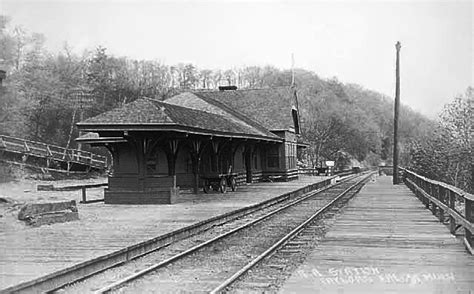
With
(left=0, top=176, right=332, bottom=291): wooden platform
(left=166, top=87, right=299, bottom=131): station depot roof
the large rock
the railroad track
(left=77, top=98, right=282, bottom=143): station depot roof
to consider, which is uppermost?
(left=166, top=87, right=299, bottom=131): station depot roof

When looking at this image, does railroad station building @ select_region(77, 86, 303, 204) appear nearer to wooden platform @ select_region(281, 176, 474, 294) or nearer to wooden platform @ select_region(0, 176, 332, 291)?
wooden platform @ select_region(0, 176, 332, 291)

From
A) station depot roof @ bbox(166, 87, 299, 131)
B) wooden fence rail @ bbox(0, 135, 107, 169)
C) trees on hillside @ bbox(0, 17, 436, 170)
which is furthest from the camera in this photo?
station depot roof @ bbox(166, 87, 299, 131)

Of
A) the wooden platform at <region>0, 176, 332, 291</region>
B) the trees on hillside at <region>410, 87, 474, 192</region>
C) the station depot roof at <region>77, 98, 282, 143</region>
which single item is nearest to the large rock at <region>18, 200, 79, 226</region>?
the wooden platform at <region>0, 176, 332, 291</region>

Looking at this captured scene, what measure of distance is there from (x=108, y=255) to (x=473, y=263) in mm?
4298

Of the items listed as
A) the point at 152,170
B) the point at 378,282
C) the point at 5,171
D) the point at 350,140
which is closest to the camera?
the point at 378,282

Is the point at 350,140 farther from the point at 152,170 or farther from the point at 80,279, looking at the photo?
the point at 80,279

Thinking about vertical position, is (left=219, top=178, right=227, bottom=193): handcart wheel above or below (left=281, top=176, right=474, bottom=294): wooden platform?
above

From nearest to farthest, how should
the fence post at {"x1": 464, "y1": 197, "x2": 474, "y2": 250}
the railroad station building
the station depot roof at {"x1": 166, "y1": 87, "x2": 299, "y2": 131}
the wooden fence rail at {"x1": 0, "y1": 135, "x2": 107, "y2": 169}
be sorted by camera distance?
the fence post at {"x1": 464, "y1": 197, "x2": 474, "y2": 250} < the railroad station building < the wooden fence rail at {"x1": 0, "y1": 135, "x2": 107, "y2": 169} < the station depot roof at {"x1": 166, "y1": 87, "x2": 299, "y2": 131}

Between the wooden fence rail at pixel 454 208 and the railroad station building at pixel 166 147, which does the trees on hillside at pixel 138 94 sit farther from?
the wooden fence rail at pixel 454 208

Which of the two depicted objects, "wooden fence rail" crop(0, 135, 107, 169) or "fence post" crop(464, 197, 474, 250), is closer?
"fence post" crop(464, 197, 474, 250)

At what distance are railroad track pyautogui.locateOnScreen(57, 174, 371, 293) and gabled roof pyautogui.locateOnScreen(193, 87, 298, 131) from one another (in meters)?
23.0

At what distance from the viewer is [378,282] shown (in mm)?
6238

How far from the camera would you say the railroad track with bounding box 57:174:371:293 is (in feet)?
22.1

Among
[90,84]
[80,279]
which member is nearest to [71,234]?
[80,279]
